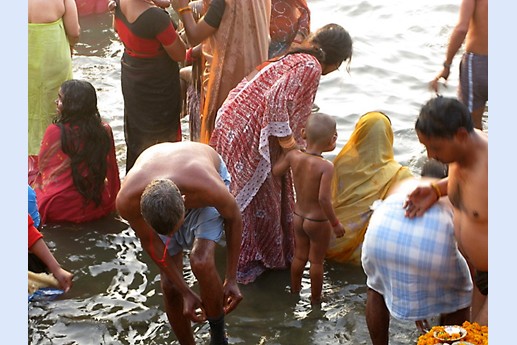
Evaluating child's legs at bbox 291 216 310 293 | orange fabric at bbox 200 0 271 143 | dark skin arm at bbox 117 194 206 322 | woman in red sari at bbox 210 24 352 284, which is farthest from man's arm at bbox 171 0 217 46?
dark skin arm at bbox 117 194 206 322

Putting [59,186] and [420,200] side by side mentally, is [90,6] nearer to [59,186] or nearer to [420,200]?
[59,186]

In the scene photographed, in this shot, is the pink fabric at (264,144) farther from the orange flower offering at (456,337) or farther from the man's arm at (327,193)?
the orange flower offering at (456,337)

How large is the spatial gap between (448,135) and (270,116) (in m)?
1.57

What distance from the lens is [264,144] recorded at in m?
5.36

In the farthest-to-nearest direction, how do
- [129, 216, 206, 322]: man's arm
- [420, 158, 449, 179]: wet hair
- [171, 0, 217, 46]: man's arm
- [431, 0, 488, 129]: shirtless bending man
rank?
[431, 0, 488, 129]: shirtless bending man < [171, 0, 217, 46]: man's arm < [420, 158, 449, 179]: wet hair < [129, 216, 206, 322]: man's arm

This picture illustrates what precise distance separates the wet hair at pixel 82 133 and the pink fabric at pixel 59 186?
5 centimetres

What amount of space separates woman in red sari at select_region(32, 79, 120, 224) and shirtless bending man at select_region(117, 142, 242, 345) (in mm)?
1486

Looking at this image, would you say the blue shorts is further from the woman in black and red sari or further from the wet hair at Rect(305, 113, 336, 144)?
the woman in black and red sari

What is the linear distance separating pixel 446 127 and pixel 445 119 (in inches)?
1.5

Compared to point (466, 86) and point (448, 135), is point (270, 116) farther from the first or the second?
point (466, 86)

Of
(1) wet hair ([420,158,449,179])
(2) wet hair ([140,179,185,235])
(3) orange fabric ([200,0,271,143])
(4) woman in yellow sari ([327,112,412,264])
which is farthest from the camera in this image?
(3) orange fabric ([200,0,271,143])

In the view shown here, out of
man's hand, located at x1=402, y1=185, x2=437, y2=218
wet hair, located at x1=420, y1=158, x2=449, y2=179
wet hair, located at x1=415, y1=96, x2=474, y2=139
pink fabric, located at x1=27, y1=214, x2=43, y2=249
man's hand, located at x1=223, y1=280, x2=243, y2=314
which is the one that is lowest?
man's hand, located at x1=223, y1=280, x2=243, y2=314

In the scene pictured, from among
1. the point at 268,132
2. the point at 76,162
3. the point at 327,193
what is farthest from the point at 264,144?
the point at 76,162

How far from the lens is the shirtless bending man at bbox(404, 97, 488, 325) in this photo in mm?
3947
